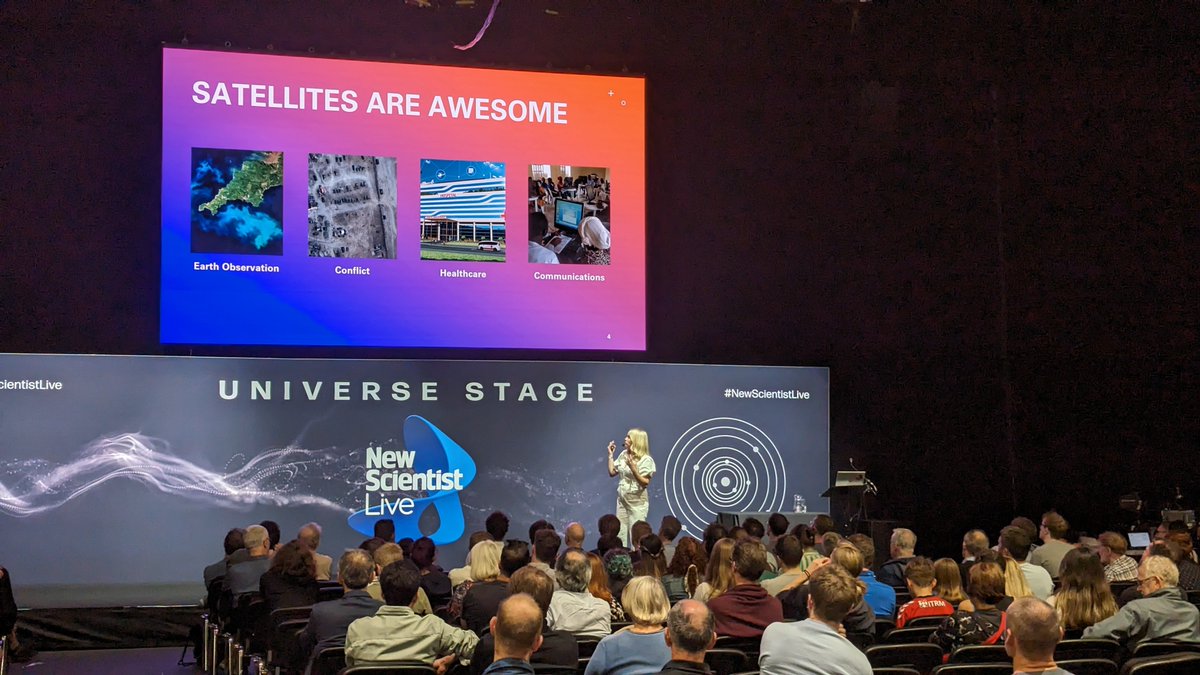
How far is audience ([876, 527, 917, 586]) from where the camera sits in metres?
6.61

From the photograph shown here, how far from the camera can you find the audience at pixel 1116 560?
23.7 ft

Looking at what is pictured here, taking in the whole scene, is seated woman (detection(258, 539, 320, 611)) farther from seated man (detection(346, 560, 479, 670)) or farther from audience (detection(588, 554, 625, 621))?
seated man (detection(346, 560, 479, 670))

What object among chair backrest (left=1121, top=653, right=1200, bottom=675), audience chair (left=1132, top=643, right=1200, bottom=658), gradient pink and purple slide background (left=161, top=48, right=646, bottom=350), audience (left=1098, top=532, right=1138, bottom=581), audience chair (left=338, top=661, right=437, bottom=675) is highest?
gradient pink and purple slide background (left=161, top=48, right=646, bottom=350)

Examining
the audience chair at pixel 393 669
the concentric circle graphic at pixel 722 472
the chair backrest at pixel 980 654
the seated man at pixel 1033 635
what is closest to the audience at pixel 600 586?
the audience chair at pixel 393 669

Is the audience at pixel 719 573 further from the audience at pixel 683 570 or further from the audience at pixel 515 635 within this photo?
the audience at pixel 515 635

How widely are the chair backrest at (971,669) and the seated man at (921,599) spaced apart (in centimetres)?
138

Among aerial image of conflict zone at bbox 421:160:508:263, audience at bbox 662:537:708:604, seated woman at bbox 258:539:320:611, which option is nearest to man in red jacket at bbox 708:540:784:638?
audience at bbox 662:537:708:604

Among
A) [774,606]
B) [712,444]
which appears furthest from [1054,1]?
[774,606]

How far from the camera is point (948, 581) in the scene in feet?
17.8

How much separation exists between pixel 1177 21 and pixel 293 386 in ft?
31.3

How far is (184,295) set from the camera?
9492mm

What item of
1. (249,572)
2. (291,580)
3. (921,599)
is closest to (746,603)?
(921,599)

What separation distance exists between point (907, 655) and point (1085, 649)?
0.67m

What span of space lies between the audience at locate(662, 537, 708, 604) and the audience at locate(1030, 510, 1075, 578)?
108 inches
